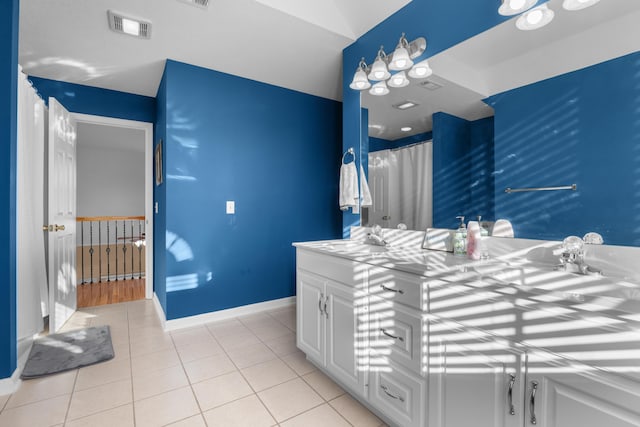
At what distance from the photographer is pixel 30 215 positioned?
8.25ft

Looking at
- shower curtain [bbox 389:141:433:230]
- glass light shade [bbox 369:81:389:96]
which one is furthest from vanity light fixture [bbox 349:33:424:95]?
shower curtain [bbox 389:141:433:230]

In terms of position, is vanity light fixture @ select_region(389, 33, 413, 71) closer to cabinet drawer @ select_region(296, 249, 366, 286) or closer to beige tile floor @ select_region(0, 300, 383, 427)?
cabinet drawer @ select_region(296, 249, 366, 286)

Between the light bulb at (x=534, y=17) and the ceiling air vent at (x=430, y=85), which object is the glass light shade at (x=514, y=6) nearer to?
the light bulb at (x=534, y=17)

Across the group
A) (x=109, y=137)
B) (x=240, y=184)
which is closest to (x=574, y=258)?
(x=240, y=184)

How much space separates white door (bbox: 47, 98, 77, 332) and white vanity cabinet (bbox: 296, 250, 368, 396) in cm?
241

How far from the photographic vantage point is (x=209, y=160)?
313 centimetres

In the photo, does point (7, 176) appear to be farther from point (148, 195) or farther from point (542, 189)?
point (542, 189)

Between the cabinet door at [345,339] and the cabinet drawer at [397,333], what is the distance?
0.36 ft

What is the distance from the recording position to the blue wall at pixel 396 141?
1.98m

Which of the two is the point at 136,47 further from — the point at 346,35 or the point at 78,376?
the point at 78,376

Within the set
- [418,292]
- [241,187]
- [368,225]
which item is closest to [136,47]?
[241,187]

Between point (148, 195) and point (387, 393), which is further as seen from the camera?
point (148, 195)

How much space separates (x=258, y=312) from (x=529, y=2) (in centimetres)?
332

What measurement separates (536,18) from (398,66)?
0.78 metres
